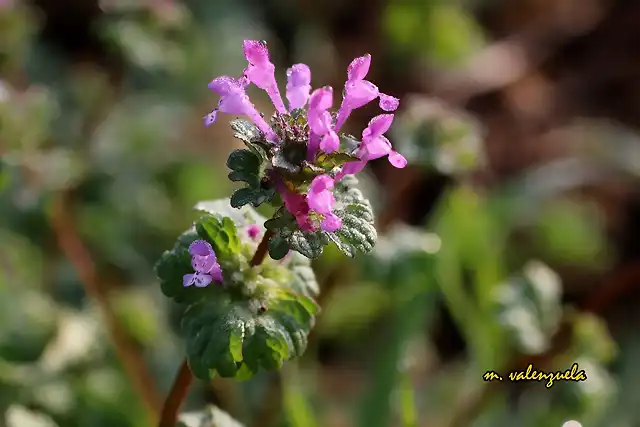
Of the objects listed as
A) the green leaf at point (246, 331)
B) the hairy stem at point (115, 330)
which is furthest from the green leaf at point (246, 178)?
the hairy stem at point (115, 330)

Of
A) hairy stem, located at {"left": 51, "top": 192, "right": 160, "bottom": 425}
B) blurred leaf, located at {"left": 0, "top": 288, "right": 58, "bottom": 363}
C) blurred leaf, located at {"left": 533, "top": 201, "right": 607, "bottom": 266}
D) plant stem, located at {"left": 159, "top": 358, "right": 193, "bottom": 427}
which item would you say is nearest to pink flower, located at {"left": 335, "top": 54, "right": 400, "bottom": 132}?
plant stem, located at {"left": 159, "top": 358, "right": 193, "bottom": 427}

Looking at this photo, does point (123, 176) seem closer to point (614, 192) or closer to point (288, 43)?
point (288, 43)

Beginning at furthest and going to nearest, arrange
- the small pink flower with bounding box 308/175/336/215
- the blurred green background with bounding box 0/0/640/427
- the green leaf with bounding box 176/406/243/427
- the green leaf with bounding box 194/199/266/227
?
the blurred green background with bounding box 0/0/640/427 → the green leaf with bounding box 176/406/243/427 → the green leaf with bounding box 194/199/266/227 → the small pink flower with bounding box 308/175/336/215

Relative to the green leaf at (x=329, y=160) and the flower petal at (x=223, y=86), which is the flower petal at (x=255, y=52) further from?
the green leaf at (x=329, y=160)

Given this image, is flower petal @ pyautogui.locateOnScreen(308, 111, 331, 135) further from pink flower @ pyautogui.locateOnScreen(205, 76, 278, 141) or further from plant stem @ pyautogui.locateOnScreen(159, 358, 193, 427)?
plant stem @ pyautogui.locateOnScreen(159, 358, 193, 427)

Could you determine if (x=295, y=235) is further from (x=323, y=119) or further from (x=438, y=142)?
(x=438, y=142)

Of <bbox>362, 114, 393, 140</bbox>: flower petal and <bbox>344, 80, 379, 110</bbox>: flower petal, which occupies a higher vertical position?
<bbox>344, 80, 379, 110</bbox>: flower petal
